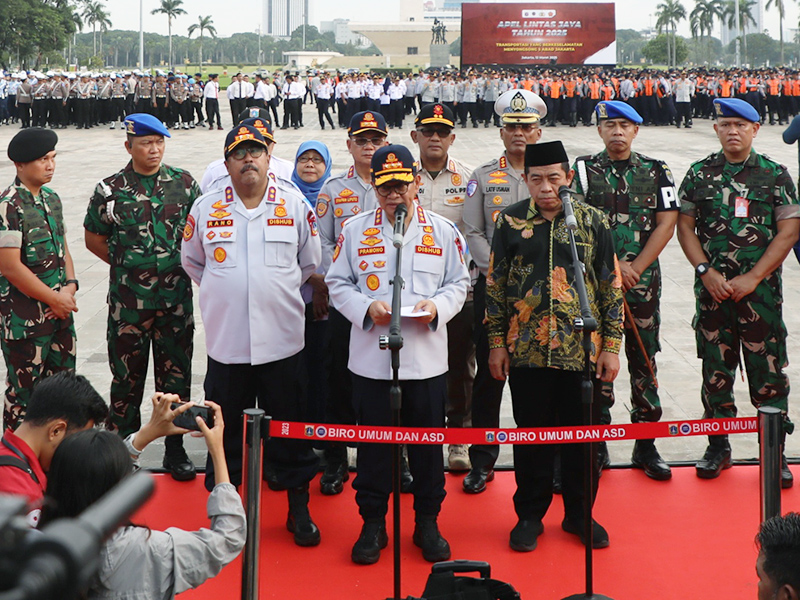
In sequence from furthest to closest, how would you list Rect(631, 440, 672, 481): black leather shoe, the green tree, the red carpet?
the green tree, Rect(631, 440, 672, 481): black leather shoe, the red carpet

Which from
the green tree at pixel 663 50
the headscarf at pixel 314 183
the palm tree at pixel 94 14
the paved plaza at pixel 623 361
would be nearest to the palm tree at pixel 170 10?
the palm tree at pixel 94 14

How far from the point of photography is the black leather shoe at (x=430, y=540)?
387 centimetres

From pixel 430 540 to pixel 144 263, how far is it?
1975 mm

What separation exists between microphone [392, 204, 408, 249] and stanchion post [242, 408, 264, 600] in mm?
787

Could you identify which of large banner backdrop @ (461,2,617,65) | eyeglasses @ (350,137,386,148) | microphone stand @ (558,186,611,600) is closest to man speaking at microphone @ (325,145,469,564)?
microphone stand @ (558,186,611,600)

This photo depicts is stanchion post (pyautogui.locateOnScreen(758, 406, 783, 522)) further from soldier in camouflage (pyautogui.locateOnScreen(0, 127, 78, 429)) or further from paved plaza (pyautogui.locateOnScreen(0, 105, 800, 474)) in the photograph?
soldier in camouflage (pyautogui.locateOnScreen(0, 127, 78, 429))

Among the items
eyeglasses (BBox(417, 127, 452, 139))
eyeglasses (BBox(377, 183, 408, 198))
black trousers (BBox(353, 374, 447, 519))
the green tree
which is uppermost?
the green tree

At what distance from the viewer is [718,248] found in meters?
Result: 4.58

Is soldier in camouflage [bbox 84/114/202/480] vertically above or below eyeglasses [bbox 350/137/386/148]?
below

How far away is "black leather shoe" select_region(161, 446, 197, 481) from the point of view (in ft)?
15.4

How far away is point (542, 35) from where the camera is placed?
37906 mm

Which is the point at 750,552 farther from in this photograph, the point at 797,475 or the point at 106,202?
the point at 106,202

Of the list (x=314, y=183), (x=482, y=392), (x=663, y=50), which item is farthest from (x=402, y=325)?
(x=663, y=50)

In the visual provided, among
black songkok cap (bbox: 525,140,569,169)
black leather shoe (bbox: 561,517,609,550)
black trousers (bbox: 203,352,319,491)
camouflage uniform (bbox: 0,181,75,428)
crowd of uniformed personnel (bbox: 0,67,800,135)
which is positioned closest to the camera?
black songkok cap (bbox: 525,140,569,169)
